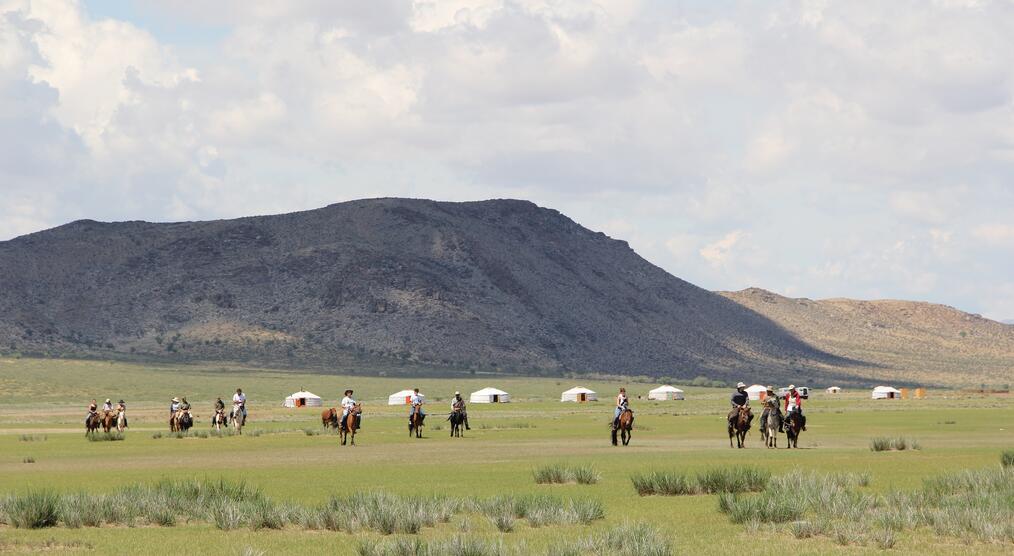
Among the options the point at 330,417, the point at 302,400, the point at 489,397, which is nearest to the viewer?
the point at 330,417

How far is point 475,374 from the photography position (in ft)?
476

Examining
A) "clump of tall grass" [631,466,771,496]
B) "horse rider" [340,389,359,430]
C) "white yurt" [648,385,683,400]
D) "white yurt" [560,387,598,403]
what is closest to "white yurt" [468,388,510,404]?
"white yurt" [560,387,598,403]

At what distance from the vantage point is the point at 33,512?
869 inches

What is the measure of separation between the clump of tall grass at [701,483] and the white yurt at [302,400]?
70.5 meters

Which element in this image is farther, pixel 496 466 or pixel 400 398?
pixel 400 398

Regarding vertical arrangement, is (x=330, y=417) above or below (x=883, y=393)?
below

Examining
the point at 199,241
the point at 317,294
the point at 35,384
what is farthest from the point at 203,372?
the point at 199,241

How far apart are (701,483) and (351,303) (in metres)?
140

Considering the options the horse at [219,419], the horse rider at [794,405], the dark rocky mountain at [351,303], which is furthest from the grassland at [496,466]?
the dark rocky mountain at [351,303]

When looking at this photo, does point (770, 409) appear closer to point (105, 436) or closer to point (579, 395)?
point (105, 436)

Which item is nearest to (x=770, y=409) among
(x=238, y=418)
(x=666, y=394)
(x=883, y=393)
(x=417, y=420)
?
(x=417, y=420)

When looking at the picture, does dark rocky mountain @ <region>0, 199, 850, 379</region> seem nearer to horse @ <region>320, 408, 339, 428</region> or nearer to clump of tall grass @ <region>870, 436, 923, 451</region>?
horse @ <region>320, 408, 339, 428</region>

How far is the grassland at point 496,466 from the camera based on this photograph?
19.9 m

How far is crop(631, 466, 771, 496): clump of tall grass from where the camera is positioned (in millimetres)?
26844
